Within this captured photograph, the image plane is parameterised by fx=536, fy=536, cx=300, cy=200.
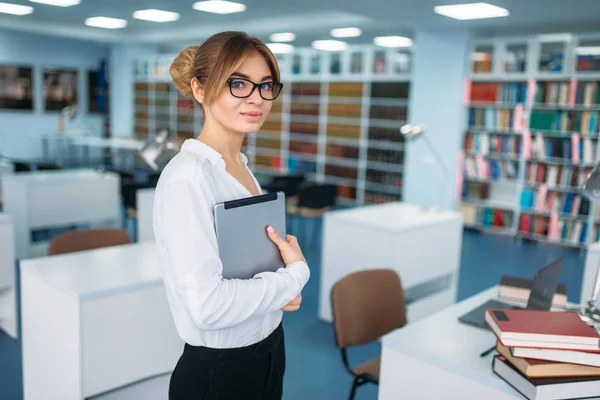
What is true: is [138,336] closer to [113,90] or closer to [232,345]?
[232,345]

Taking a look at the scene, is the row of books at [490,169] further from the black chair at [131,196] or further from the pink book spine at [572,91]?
the black chair at [131,196]

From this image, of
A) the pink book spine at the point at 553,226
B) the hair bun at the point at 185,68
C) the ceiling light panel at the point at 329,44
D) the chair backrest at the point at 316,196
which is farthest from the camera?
the ceiling light panel at the point at 329,44

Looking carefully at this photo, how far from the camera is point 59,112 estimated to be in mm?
12602

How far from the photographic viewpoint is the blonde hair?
3.65ft

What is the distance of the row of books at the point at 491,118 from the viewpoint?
7.19 m

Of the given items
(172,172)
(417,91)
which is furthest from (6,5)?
(172,172)

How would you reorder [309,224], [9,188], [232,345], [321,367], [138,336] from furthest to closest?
[309,224] < [9,188] < [321,367] < [138,336] < [232,345]

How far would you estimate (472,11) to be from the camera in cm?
617

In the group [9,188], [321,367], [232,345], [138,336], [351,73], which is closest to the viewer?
[232,345]

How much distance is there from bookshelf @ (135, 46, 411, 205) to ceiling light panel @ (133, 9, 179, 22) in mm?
1400

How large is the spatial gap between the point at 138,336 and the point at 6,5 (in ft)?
23.8

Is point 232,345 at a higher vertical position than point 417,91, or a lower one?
lower

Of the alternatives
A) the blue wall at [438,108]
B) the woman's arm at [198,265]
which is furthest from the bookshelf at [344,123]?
the woman's arm at [198,265]

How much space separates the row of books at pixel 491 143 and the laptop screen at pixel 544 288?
220 inches
